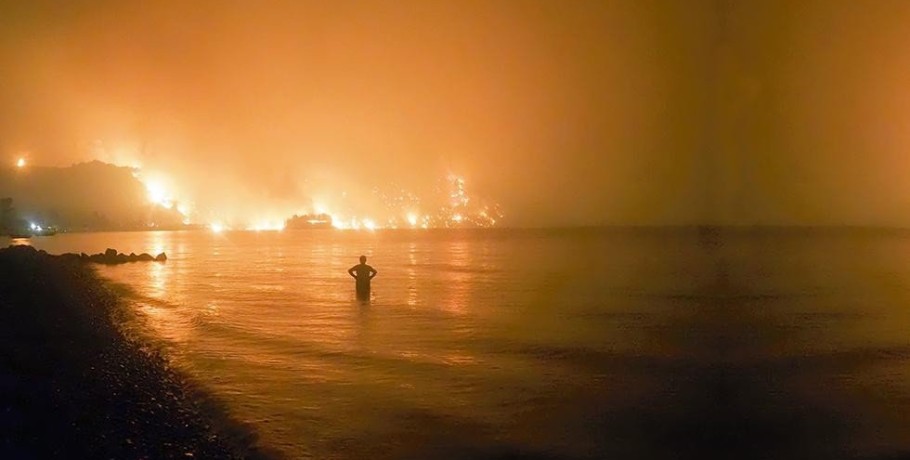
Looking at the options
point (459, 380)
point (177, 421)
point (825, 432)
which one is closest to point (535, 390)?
point (459, 380)

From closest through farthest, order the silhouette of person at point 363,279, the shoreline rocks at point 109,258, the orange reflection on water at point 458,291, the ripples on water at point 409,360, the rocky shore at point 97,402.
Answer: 1. the rocky shore at point 97,402
2. the ripples on water at point 409,360
3. the orange reflection on water at point 458,291
4. the silhouette of person at point 363,279
5. the shoreline rocks at point 109,258

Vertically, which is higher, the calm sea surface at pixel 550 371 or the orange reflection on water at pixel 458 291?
the orange reflection on water at pixel 458 291

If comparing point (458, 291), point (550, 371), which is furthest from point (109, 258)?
point (550, 371)

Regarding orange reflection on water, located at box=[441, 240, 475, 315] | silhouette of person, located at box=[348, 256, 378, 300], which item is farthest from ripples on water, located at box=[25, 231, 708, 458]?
silhouette of person, located at box=[348, 256, 378, 300]

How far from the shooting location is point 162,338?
25094 mm

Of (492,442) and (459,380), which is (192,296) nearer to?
(459,380)

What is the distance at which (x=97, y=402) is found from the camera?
14.4 m

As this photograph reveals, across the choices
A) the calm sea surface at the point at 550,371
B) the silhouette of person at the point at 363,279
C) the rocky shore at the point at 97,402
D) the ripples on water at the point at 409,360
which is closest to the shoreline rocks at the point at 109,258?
the ripples on water at the point at 409,360

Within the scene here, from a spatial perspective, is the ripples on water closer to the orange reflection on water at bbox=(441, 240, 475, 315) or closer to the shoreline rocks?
the orange reflection on water at bbox=(441, 240, 475, 315)

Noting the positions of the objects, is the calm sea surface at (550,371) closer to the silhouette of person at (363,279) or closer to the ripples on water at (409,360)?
the ripples on water at (409,360)

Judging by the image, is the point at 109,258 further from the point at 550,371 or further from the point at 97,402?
the point at 97,402

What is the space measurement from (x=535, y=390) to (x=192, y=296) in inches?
1160

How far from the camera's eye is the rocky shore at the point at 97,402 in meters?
11.8

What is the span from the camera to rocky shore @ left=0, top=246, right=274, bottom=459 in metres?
→ 11.8
